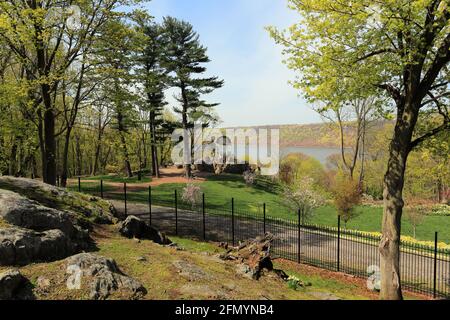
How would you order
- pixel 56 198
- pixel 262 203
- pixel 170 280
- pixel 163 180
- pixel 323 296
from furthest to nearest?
pixel 163 180, pixel 262 203, pixel 56 198, pixel 323 296, pixel 170 280

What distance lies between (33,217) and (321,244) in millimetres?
14650

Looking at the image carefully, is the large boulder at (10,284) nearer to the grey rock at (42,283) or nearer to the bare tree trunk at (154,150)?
the grey rock at (42,283)

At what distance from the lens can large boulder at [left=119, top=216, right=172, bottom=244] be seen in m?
13.1

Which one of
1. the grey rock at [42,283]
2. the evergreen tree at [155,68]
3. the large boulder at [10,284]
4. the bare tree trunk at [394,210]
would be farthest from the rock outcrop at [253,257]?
the evergreen tree at [155,68]

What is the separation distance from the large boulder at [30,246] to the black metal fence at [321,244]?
32.7ft

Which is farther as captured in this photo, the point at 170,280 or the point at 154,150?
the point at 154,150

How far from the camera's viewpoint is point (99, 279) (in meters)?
6.87

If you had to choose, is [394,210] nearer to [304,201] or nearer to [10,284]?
[10,284]

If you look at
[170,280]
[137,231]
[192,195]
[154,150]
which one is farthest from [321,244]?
[154,150]

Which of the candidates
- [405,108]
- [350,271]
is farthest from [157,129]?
[405,108]
